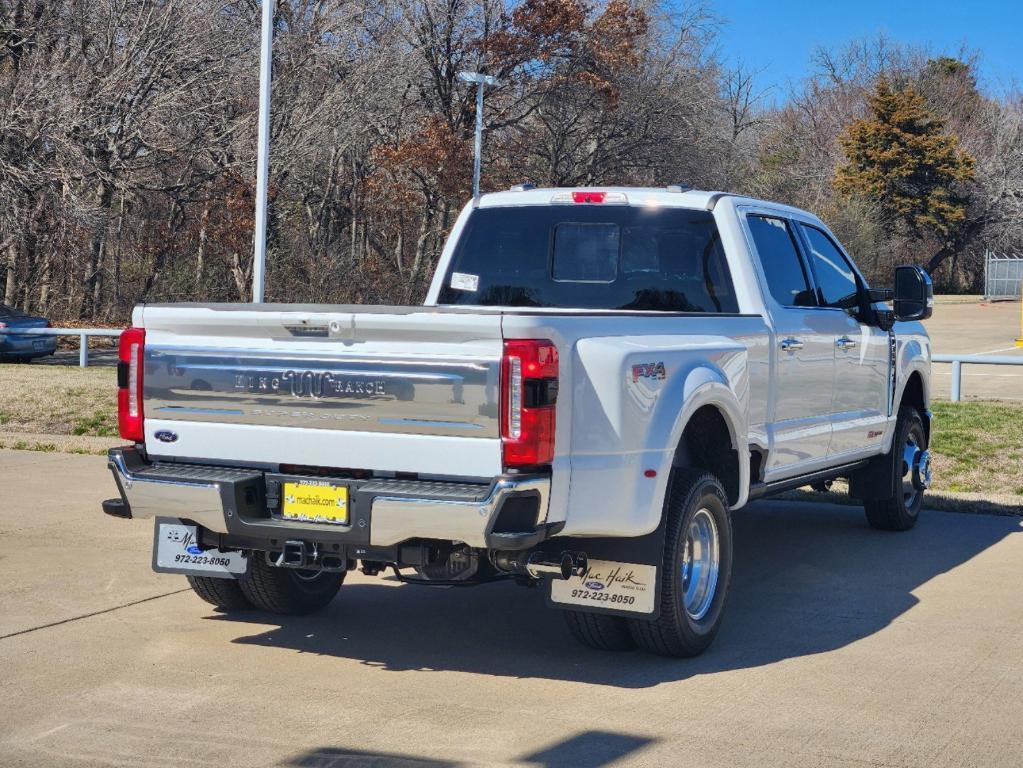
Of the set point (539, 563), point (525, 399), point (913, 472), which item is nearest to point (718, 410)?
point (539, 563)

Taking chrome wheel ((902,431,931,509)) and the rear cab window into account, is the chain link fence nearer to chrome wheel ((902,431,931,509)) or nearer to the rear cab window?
chrome wheel ((902,431,931,509))

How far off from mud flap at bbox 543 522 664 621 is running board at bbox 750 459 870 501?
1438 millimetres

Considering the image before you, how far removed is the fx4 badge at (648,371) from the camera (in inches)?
226

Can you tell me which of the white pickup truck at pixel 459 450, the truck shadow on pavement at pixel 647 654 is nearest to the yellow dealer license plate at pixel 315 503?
the white pickup truck at pixel 459 450

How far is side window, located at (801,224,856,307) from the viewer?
856cm

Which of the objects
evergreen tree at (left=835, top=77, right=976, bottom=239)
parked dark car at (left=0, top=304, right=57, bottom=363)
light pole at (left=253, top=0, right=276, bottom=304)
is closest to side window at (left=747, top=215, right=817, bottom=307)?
light pole at (left=253, top=0, right=276, bottom=304)

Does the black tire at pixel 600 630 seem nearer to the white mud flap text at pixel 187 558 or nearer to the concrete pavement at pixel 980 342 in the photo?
the white mud flap text at pixel 187 558

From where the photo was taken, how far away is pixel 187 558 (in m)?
6.38

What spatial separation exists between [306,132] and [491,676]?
2988 centimetres

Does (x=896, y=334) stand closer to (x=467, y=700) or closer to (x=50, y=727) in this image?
(x=467, y=700)

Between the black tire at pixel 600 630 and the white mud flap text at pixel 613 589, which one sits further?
the black tire at pixel 600 630

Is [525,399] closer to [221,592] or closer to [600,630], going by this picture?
[600,630]

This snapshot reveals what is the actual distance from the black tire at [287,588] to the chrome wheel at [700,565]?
5.62ft

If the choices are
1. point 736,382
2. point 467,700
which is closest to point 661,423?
point 736,382
